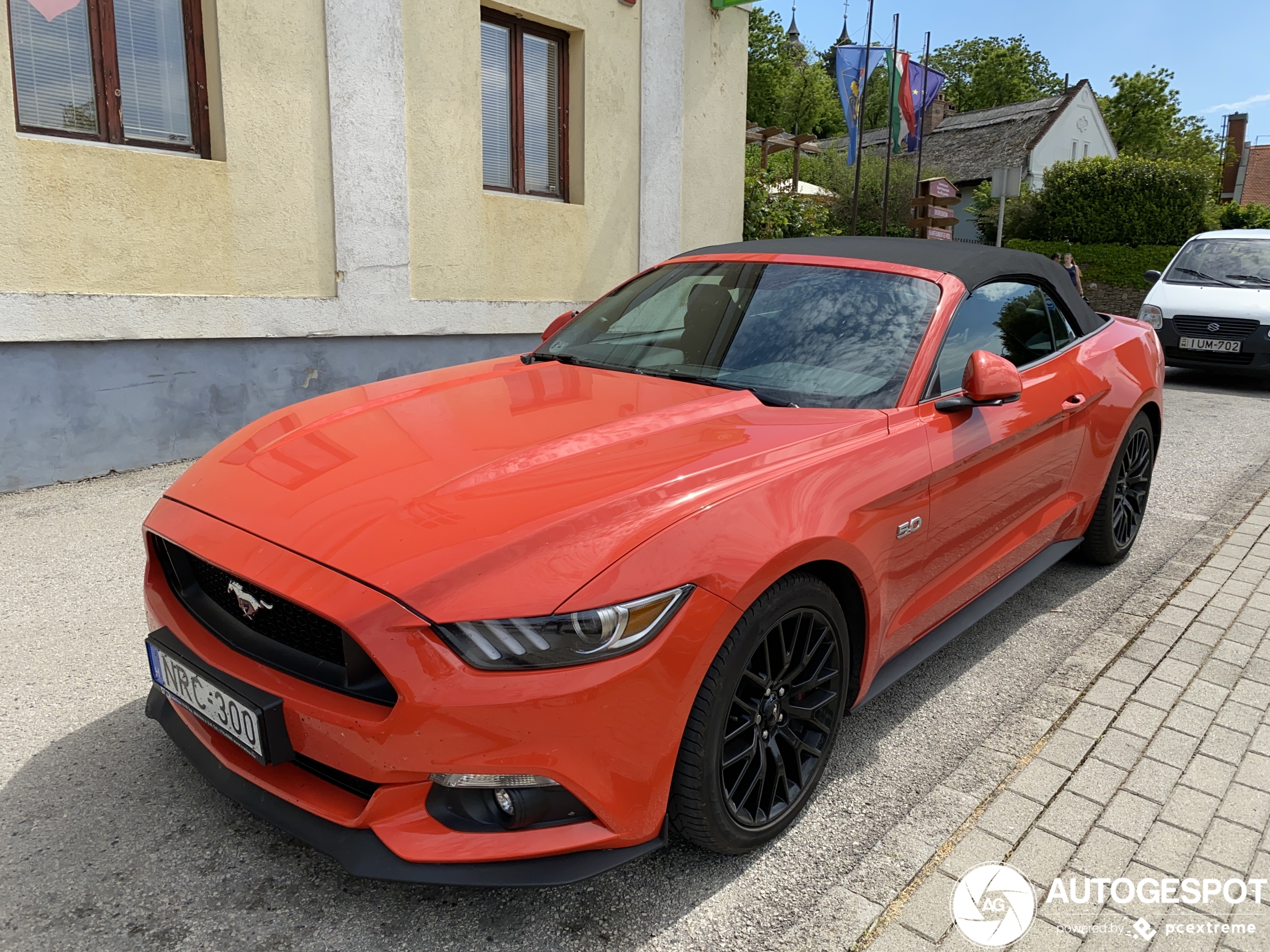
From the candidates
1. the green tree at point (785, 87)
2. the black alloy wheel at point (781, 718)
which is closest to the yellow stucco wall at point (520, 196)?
the black alloy wheel at point (781, 718)

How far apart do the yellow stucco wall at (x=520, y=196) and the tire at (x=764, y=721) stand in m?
5.87

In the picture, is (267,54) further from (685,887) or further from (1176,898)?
(1176,898)

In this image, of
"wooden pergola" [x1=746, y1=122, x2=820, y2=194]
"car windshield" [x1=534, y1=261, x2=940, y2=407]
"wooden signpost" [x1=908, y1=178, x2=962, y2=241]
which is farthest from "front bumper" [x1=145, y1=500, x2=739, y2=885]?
"wooden pergola" [x1=746, y1=122, x2=820, y2=194]

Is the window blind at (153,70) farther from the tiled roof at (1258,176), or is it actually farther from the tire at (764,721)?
the tiled roof at (1258,176)

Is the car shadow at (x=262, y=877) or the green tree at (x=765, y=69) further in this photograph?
the green tree at (x=765, y=69)

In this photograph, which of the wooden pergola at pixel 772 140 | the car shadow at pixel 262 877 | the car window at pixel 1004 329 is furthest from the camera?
the wooden pergola at pixel 772 140

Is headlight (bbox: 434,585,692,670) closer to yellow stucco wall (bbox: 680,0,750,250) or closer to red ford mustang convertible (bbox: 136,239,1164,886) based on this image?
red ford mustang convertible (bbox: 136,239,1164,886)

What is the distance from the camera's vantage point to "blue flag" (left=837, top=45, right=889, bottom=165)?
60.6ft

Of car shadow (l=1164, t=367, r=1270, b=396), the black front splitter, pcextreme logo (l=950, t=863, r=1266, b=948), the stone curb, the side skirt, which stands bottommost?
pcextreme logo (l=950, t=863, r=1266, b=948)

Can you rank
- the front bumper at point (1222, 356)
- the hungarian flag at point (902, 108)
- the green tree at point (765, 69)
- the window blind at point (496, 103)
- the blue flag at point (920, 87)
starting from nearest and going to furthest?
the window blind at point (496, 103)
the front bumper at point (1222, 356)
the hungarian flag at point (902, 108)
the blue flag at point (920, 87)
the green tree at point (765, 69)

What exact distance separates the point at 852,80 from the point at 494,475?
18.8 m

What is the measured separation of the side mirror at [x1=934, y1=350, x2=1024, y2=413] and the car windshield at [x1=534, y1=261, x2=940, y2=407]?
186 mm

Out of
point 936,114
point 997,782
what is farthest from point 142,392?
point 936,114

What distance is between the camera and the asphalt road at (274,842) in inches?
82.3
